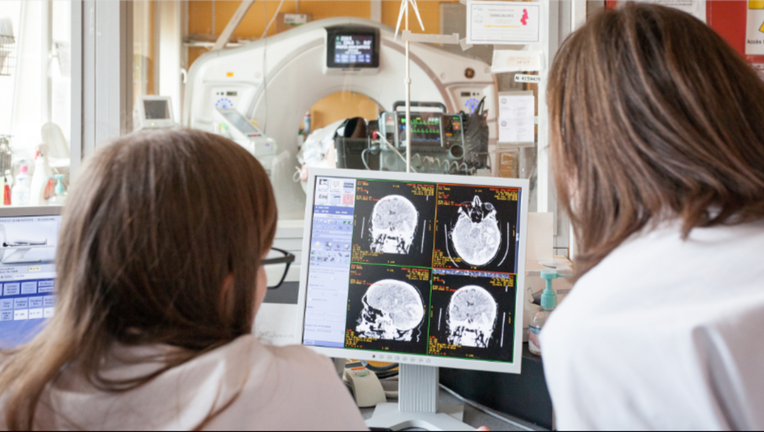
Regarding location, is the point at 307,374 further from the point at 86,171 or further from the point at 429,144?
the point at 429,144

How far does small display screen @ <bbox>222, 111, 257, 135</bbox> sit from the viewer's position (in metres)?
2.47

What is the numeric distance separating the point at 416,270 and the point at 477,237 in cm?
13

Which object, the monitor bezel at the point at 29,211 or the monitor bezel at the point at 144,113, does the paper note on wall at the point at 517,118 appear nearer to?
the monitor bezel at the point at 144,113

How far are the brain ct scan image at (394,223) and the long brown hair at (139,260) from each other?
1.55ft

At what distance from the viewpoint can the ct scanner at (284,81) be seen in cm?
256

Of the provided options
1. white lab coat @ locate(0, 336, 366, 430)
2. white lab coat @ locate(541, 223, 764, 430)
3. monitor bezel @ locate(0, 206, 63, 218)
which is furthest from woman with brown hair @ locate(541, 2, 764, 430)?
monitor bezel @ locate(0, 206, 63, 218)

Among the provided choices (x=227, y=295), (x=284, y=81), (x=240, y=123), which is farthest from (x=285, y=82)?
(x=227, y=295)

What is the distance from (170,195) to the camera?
23.6 inches

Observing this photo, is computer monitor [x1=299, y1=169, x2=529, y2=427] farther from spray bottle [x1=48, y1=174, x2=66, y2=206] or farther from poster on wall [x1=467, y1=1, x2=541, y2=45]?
spray bottle [x1=48, y1=174, x2=66, y2=206]

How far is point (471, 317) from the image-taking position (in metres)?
1.06

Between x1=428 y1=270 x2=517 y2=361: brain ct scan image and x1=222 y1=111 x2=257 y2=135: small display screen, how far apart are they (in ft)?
5.35

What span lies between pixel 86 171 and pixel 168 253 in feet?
0.45

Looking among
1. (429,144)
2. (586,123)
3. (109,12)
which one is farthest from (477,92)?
(586,123)

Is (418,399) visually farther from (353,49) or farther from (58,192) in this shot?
(353,49)
